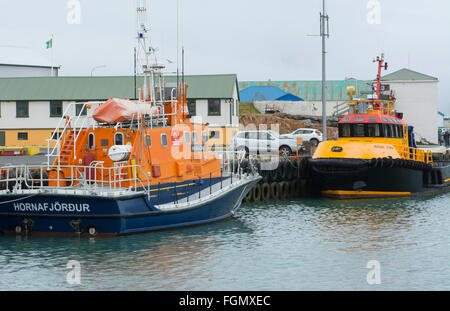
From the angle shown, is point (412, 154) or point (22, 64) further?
point (22, 64)

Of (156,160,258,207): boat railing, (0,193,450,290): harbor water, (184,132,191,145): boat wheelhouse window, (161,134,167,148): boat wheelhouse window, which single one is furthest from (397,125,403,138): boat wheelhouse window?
(161,134,167,148): boat wheelhouse window

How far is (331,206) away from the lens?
2538cm

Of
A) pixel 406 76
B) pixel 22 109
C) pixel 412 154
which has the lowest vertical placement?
pixel 412 154

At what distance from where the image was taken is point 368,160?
86.5ft

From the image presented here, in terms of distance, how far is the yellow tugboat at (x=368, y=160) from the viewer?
2677 cm

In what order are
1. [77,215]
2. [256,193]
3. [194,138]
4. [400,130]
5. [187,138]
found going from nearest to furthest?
[77,215] → [187,138] → [194,138] → [256,193] → [400,130]

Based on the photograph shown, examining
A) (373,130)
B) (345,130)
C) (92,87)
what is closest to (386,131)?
(373,130)

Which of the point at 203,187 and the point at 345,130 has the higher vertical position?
the point at 345,130

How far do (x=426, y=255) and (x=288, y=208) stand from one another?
9879 mm

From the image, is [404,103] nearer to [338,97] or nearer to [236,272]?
[338,97]

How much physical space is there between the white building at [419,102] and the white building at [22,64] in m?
33.5

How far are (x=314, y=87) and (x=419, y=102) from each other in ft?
48.5

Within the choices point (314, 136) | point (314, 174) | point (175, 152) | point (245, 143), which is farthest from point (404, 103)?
point (175, 152)

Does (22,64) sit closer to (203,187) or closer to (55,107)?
(55,107)
